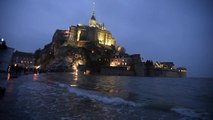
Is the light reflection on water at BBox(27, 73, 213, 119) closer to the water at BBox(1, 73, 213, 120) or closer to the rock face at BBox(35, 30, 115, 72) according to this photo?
the water at BBox(1, 73, 213, 120)

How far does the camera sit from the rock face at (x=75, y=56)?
425 ft

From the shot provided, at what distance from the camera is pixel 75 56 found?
130 metres

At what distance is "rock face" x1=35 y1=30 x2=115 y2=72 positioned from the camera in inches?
5103

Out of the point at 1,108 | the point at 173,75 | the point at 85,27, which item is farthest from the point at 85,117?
the point at 173,75

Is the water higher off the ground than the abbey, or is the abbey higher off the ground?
the abbey

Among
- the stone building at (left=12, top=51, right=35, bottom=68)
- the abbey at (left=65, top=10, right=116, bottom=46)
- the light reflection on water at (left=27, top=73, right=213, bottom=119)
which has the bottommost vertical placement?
the light reflection on water at (left=27, top=73, right=213, bottom=119)

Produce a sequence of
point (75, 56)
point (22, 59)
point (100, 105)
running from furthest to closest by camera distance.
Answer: point (75, 56) → point (22, 59) → point (100, 105)

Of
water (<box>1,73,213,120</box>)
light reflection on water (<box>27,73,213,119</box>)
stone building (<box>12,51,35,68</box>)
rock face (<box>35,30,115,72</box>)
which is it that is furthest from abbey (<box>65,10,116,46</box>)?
water (<box>1,73,213,120</box>)

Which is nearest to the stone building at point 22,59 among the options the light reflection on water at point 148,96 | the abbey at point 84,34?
the abbey at point 84,34

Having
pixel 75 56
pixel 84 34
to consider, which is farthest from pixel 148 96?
pixel 84 34

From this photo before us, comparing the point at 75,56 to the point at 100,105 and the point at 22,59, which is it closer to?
the point at 22,59

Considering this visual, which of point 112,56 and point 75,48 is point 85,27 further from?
point 112,56

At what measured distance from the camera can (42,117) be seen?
8445 millimetres

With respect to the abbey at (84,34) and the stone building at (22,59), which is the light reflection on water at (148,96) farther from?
the abbey at (84,34)
